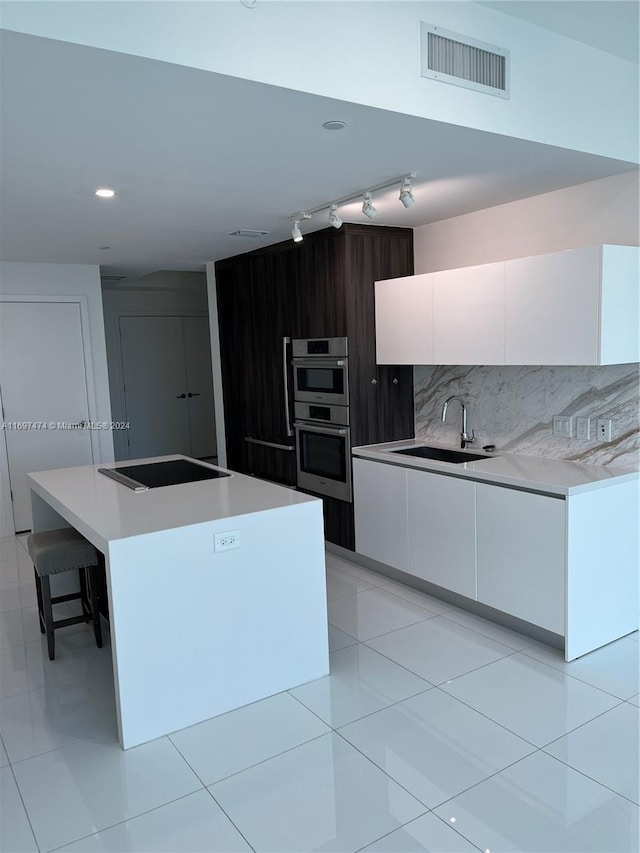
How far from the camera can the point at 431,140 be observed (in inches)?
100

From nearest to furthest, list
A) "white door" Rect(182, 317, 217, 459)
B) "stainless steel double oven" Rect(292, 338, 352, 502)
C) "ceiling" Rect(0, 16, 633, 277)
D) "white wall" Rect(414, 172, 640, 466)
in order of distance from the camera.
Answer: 1. "ceiling" Rect(0, 16, 633, 277)
2. "white wall" Rect(414, 172, 640, 466)
3. "stainless steel double oven" Rect(292, 338, 352, 502)
4. "white door" Rect(182, 317, 217, 459)

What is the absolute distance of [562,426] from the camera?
141 inches

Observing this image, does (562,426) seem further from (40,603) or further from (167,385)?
(167,385)

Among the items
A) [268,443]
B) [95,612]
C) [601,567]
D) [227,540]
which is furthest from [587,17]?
[268,443]

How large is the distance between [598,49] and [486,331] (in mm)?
1387

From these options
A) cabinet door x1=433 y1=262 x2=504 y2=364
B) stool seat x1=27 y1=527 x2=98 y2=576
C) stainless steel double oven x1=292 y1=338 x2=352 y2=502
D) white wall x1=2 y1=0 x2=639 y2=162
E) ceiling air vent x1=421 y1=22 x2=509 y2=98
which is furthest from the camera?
stainless steel double oven x1=292 y1=338 x2=352 y2=502

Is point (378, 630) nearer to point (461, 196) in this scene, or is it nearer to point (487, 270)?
point (487, 270)

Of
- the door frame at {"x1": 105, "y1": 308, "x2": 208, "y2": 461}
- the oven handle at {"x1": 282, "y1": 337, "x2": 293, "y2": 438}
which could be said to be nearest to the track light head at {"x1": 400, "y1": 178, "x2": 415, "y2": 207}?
the oven handle at {"x1": 282, "y1": 337, "x2": 293, "y2": 438}

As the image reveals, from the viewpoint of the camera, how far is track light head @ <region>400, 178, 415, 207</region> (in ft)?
9.80

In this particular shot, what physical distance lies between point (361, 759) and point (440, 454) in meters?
2.27

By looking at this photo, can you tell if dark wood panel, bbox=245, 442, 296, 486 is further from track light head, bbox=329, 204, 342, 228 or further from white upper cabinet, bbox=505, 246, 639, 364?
white upper cabinet, bbox=505, 246, 639, 364

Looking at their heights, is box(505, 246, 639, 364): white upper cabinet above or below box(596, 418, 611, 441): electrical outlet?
above

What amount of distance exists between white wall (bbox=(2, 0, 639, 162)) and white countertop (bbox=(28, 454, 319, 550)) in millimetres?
1668

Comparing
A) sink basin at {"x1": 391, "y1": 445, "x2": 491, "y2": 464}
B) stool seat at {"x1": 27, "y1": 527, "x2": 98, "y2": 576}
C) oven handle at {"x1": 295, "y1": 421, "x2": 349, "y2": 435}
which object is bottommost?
stool seat at {"x1": 27, "y1": 527, "x2": 98, "y2": 576}
